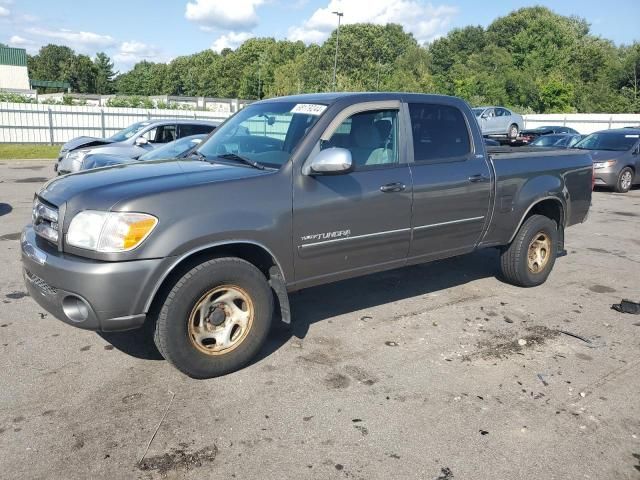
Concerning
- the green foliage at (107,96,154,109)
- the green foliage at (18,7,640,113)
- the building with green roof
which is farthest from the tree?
the green foliage at (107,96,154,109)

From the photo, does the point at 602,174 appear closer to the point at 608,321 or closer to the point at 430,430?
the point at 608,321

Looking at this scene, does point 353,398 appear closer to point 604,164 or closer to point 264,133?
point 264,133

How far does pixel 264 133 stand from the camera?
4441mm

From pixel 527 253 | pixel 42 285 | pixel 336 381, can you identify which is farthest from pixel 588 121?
pixel 42 285

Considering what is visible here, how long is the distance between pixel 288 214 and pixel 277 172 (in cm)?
30

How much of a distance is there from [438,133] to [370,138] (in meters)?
0.78

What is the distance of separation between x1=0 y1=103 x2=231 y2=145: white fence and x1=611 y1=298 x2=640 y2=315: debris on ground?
2582cm

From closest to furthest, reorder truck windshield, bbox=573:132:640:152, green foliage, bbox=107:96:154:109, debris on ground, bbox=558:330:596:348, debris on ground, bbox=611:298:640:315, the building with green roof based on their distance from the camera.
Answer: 1. debris on ground, bbox=558:330:596:348
2. debris on ground, bbox=611:298:640:315
3. truck windshield, bbox=573:132:640:152
4. green foliage, bbox=107:96:154:109
5. the building with green roof

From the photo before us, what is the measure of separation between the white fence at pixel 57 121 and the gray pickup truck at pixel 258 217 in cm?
2397

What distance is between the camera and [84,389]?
11.5 feet

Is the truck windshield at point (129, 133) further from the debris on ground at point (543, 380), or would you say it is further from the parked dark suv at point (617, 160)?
the parked dark suv at point (617, 160)

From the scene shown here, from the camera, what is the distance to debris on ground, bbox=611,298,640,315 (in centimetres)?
519

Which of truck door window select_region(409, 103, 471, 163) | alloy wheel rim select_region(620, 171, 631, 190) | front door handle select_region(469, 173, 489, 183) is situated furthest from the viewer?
alloy wheel rim select_region(620, 171, 631, 190)

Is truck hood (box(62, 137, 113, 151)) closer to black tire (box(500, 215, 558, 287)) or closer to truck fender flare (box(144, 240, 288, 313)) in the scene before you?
black tire (box(500, 215, 558, 287))
